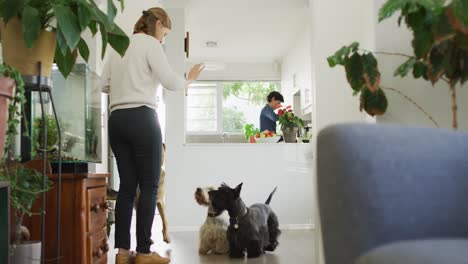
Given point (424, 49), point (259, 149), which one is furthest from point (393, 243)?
point (259, 149)

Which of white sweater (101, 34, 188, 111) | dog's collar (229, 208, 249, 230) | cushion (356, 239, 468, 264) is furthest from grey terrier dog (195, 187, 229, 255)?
cushion (356, 239, 468, 264)

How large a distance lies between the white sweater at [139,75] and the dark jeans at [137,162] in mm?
54

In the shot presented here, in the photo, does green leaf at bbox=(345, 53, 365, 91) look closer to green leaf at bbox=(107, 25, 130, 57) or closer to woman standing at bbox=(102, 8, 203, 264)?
green leaf at bbox=(107, 25, 130, 57)

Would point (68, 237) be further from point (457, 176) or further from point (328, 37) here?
point (328, 37)

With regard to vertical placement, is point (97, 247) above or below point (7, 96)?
below

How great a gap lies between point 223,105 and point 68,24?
25.1 ft

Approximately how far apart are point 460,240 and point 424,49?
929 millimetres

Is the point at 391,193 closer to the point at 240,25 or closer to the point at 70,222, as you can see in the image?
the point at 70,222

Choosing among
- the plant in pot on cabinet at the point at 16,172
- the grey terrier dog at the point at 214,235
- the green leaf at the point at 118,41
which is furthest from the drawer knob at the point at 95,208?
the grey terrier dog at the point at 214,235

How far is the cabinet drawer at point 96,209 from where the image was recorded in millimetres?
2086

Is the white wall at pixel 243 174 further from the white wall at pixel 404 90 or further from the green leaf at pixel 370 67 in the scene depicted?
the green leaf at pixel 370 67

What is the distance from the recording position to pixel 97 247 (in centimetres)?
224

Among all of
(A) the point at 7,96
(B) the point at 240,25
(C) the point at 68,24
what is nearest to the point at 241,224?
(C) the point at 68,24

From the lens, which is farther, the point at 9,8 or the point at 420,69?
the point at 420,69
